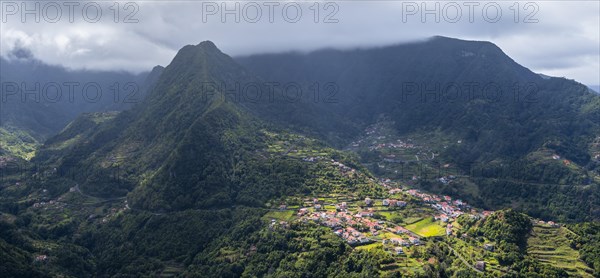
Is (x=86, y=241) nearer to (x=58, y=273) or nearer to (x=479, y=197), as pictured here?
(x=58, y=273)

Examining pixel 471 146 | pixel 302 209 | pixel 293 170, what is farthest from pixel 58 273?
pixel 471 146

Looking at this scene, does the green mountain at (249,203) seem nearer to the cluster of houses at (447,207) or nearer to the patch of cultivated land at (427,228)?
the patch of cultivated land at (427,228)

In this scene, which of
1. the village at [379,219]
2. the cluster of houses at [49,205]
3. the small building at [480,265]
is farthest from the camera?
the cluster of houses at [49,205]

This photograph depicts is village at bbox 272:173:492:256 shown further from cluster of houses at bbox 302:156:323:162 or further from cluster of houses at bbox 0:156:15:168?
cluster of houses at bbox 0:156:15:168

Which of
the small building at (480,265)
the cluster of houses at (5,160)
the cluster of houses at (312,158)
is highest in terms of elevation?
the cluster of houses at (312,158)

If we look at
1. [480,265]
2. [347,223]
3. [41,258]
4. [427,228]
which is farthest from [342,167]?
[41,258]

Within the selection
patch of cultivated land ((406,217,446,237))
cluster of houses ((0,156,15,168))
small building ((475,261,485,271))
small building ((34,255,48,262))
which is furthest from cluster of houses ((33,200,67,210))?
small building ((475,261,485,271))

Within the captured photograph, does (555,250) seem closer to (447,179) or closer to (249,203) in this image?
(249,203)

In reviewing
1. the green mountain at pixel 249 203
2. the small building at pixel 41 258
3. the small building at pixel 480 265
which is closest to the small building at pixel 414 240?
the green mountain at pixel 249 203
